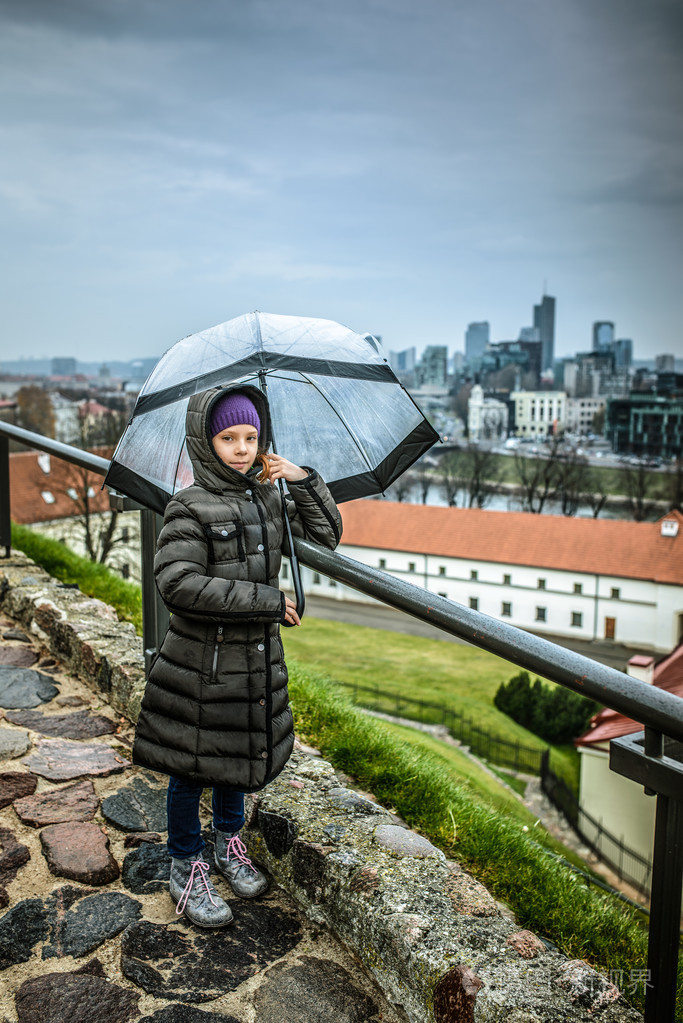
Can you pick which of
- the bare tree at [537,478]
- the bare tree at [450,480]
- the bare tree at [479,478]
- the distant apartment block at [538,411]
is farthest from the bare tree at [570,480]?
the distant apartment block at [538,411]

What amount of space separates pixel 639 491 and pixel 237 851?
54.5 m

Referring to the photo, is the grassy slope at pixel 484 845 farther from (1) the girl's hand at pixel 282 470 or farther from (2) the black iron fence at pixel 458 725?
(2) the black iron fence at pixel 458 725

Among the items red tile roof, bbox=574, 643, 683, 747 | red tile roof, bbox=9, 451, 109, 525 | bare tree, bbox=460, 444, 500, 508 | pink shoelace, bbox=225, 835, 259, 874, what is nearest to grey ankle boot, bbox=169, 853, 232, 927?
pink shoelace, bbox=225, 835, 259, 874

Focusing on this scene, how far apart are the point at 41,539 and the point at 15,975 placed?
429 cm

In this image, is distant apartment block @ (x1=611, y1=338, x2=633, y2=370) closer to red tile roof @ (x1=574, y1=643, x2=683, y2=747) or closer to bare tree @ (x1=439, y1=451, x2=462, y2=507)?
bare tree @ (x1=439, y1=451, x2=462, y2=507)

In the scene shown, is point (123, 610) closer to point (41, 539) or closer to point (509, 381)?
point (41, 539)

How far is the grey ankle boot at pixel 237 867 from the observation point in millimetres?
2041

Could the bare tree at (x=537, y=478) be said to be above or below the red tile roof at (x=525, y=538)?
above

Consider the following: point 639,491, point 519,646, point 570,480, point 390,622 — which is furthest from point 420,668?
point 519,646

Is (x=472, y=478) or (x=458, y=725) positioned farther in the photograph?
(x=472, y=478)

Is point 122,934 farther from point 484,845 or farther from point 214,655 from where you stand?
point 484,845

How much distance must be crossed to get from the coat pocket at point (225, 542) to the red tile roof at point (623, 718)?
42.2 feet

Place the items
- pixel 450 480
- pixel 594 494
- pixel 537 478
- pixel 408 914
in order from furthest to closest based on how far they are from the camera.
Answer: pixel 450 480 < pixel 537 478 < pixel 594 494 < pixel 408 914

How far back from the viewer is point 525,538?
142 ft
